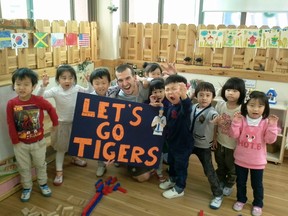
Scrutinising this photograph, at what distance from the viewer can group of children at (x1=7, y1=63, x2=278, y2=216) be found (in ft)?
6.79

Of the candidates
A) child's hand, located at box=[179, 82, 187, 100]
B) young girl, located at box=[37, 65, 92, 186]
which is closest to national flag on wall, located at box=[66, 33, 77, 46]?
young girl, located at box=[37, 65, 92, 186]

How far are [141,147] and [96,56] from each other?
2177 mm

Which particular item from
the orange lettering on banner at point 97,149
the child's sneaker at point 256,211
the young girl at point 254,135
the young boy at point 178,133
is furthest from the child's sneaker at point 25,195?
the child's sneaker at point 256,211

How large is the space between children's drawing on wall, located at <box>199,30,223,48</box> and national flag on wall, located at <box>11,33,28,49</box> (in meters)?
2.10

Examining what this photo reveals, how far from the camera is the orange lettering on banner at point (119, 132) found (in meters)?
2.36

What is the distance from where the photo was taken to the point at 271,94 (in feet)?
10.2

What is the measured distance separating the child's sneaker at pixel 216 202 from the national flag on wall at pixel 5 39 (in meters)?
2.38

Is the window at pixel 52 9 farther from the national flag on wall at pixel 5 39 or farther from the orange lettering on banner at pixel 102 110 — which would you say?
the orange lettering on banner at pixel 102 110

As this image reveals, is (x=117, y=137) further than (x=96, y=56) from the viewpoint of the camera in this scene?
No

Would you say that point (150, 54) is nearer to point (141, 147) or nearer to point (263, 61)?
point (263, 61)

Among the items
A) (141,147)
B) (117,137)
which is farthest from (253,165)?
(117,137)

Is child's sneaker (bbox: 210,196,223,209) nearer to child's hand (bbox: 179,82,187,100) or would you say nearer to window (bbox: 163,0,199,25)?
child's hand (bbox: 179,82,187,100)

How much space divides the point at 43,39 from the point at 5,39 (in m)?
0.51

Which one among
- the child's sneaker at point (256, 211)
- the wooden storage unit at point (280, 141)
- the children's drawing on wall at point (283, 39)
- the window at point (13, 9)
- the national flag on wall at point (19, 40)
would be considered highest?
the window at point (13, 9)
